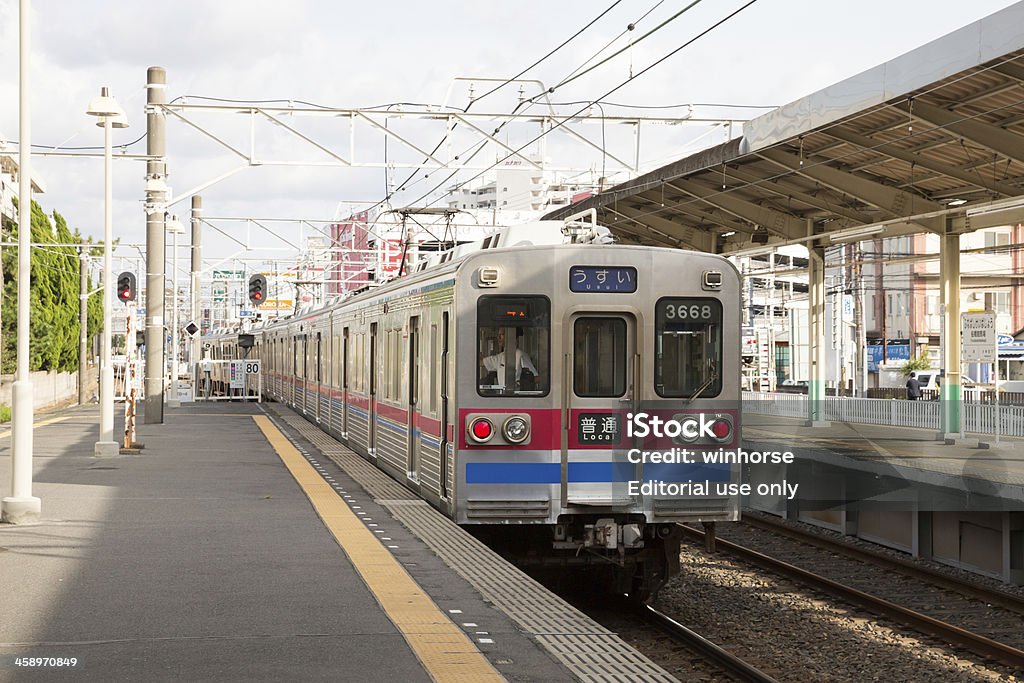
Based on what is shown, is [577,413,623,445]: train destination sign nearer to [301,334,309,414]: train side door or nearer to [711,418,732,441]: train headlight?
[711,418,732,441]: train headlight

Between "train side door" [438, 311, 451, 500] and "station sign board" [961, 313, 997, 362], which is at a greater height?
"station sign board" [961, 313, 997, 362]

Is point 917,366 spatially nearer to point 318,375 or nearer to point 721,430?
point 318,375

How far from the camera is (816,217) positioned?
68.6ft

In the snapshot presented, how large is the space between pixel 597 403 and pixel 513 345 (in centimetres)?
79

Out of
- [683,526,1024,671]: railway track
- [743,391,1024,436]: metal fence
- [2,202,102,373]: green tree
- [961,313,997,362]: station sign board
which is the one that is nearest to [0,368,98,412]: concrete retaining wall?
[2,202,102,373]: green tree

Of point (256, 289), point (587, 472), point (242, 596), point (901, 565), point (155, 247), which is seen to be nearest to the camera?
point (242, 596)

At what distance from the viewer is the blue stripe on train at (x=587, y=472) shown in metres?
9.70

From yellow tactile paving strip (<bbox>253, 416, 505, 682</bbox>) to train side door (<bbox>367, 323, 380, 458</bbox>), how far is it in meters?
3.08

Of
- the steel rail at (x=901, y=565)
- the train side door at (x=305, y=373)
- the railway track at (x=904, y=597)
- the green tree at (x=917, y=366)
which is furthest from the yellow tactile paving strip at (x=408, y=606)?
the green tree at (x=917, y=366)

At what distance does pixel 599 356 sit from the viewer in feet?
32.8

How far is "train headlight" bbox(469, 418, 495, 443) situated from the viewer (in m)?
9.72

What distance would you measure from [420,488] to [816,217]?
11117 millimetres

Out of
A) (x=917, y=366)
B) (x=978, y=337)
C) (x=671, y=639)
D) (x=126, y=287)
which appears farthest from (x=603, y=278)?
(x=917, y=366)

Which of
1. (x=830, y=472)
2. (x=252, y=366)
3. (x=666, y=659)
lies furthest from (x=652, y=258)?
(x=252, y=366)
